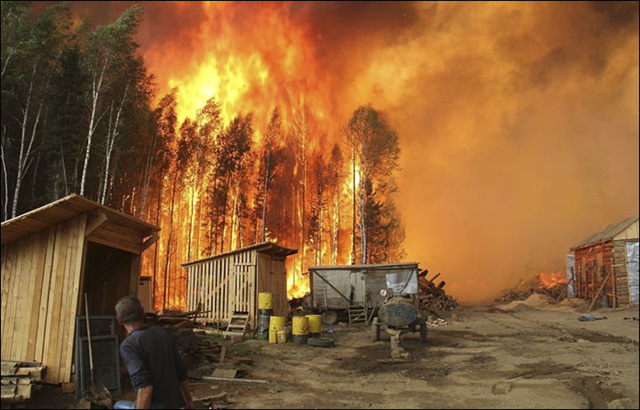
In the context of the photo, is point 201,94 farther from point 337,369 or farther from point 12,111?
point 337,369

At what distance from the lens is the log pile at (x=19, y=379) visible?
23.5 ft

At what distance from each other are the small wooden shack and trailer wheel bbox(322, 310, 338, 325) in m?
3.45

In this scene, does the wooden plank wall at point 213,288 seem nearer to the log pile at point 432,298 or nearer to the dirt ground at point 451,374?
the dirt ground at point 451,374

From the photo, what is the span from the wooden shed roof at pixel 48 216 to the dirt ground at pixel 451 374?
3019mm

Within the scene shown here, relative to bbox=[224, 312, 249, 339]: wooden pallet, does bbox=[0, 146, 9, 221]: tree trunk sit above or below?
above

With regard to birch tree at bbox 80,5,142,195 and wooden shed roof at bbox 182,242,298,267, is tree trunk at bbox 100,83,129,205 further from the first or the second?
wooden shed roof at bbox 182,242,298,267

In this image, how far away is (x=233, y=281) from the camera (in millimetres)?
17812

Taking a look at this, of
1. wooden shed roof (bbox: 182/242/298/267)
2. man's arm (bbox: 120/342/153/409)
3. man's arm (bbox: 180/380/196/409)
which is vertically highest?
wooden shed roof (bbox: 182/242/298/267)

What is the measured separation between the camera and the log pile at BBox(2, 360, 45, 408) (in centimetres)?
715

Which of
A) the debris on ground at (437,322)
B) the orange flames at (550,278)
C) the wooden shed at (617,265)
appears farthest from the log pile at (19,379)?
the orange flames at (550,278)

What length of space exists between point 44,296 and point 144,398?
597 centimetres

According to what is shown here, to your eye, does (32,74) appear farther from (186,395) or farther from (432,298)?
(432,298)

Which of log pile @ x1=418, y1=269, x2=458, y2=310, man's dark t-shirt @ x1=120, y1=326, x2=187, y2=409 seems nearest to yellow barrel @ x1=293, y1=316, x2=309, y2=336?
man's dark t-shirt @ x1=120, y1=326, x2=187, y2=409

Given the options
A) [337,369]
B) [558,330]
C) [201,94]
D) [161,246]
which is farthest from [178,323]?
[201,94]
